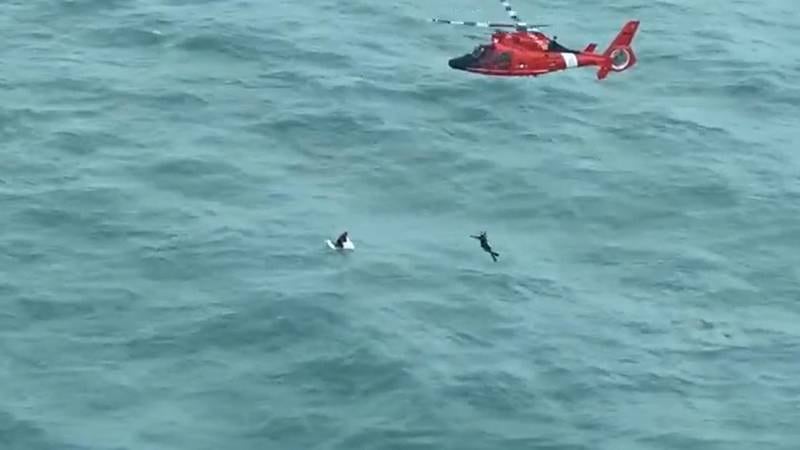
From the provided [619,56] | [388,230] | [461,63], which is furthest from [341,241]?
[619,56]

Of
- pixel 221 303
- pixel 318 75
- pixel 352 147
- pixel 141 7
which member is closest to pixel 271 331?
Answer: pixel 221 303

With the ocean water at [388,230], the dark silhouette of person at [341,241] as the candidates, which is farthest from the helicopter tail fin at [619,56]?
the dark silhouette of person at [341,241]

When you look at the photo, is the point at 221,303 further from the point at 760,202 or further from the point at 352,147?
the point at 760,202

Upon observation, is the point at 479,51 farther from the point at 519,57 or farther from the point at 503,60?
the point at 519,57

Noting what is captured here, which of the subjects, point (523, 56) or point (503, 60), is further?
point (523, 56)

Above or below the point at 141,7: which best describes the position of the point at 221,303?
below

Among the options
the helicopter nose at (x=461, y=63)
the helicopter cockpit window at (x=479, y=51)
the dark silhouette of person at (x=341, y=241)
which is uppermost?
the helicopter cockpit window at (x=479, y=51)

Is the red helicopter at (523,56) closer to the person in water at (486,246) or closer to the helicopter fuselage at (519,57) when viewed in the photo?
the helicopter fuselage at (519,57)

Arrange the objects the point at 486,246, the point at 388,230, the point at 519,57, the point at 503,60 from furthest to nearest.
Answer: the point at 519,57 < the point at 503,60 < the point at 388,230 < the point at 486,246
